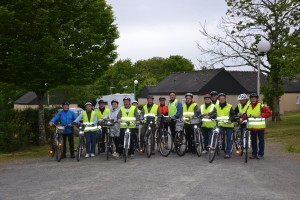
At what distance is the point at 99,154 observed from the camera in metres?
14.0

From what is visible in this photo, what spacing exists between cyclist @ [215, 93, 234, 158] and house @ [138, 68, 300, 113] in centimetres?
3695

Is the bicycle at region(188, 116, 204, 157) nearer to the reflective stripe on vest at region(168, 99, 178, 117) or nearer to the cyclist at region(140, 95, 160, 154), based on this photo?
the reflective stripe on vest at region(168, 99, 178, 117)

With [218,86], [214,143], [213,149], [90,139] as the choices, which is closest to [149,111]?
[90,139]

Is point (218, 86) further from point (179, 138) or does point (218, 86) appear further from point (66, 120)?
point (66, 120)

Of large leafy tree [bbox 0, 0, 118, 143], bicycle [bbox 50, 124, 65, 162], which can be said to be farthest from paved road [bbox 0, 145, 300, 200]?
large leafy tree [bbox 0, 0, 118, 143]

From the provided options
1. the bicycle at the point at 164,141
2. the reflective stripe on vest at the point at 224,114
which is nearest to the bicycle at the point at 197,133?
the reflective stripe on vest at the point at 224,114

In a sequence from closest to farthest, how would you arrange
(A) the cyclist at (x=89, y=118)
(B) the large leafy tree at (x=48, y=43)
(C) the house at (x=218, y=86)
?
(A) the cyclist at (x=89, y=118) → (B) the large leafy tree at (x=48, y=43) → (C) the house at (x=218, y=86)

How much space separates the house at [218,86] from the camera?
52616 mm

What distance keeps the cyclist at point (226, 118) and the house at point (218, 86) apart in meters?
36.9

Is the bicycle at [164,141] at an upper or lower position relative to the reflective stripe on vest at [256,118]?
lower

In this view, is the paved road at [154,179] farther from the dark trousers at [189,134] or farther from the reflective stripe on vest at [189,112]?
the reflective stripe on vest at [189,112]

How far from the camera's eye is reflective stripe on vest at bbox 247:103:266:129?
1211 centimetres

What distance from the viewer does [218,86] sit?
53.6m

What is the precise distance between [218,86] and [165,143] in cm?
4138
